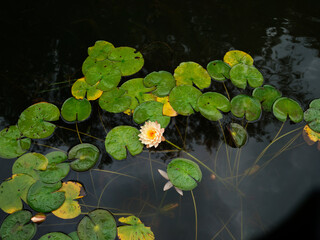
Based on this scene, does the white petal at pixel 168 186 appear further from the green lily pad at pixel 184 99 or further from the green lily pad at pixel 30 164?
the green lily pad at pixel 30 164

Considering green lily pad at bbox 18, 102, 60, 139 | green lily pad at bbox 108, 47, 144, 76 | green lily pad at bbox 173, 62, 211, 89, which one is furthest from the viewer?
green lily pad at bbox 108, 47, 144, 76

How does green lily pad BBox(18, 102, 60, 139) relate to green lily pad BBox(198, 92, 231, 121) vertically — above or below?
below

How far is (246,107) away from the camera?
2.09 meters

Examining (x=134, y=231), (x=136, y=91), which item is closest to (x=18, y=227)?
(x=134, y=231)

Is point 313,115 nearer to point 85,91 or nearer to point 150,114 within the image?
point 150,114

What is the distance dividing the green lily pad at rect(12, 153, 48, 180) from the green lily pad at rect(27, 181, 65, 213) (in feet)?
0.29

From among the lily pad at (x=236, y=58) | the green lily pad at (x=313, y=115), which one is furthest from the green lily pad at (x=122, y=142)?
the green lily pad at (x=313, y=115)

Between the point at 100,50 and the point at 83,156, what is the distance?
1.12 metres

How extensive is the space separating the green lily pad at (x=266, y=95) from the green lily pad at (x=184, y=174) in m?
0.85

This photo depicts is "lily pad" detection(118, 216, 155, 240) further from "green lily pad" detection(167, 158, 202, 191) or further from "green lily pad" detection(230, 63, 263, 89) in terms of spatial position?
"green lily pad" detection(230, 63, 263, 89)

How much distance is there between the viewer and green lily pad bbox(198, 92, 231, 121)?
81.9 inches

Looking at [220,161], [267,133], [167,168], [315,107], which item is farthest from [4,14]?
[315,107]

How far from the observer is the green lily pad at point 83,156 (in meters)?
1.89

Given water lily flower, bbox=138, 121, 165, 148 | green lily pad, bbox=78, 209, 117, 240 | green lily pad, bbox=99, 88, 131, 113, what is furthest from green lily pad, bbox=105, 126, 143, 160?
green lily pad, bbox=78, 209, 117, 240
